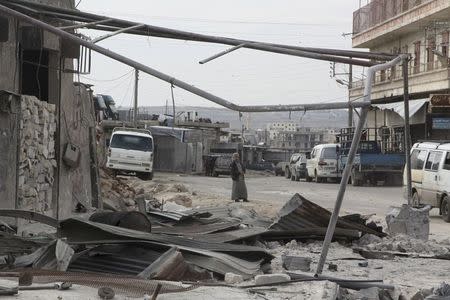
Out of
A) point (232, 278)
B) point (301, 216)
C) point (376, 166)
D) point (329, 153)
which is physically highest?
point (329, 153)

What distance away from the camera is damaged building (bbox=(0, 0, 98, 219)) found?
10258 millimetres

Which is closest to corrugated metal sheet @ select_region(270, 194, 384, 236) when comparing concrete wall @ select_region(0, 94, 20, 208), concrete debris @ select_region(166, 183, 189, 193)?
concrete wall @ select_region(0, 94, 20, 208)

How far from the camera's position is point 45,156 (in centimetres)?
1207

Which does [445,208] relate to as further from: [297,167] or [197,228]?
[297,167]

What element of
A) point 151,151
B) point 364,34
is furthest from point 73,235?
point 364,34

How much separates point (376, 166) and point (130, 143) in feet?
39.3

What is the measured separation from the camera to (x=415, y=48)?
3928 cm

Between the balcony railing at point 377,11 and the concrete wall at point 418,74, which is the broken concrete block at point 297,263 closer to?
the concrete wall at point 418,74

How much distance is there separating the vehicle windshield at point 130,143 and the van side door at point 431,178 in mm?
16607

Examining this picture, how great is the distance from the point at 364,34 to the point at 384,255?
38.8 m

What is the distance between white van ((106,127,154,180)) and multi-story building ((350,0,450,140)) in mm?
10897

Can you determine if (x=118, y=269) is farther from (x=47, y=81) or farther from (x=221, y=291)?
(x=47, y=81)

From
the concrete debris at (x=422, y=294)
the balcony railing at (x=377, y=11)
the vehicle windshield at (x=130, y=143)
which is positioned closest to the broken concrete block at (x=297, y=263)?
the concrete debris at (x=422, y=294)

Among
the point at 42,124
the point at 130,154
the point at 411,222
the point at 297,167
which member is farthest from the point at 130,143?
the point at 411,222
